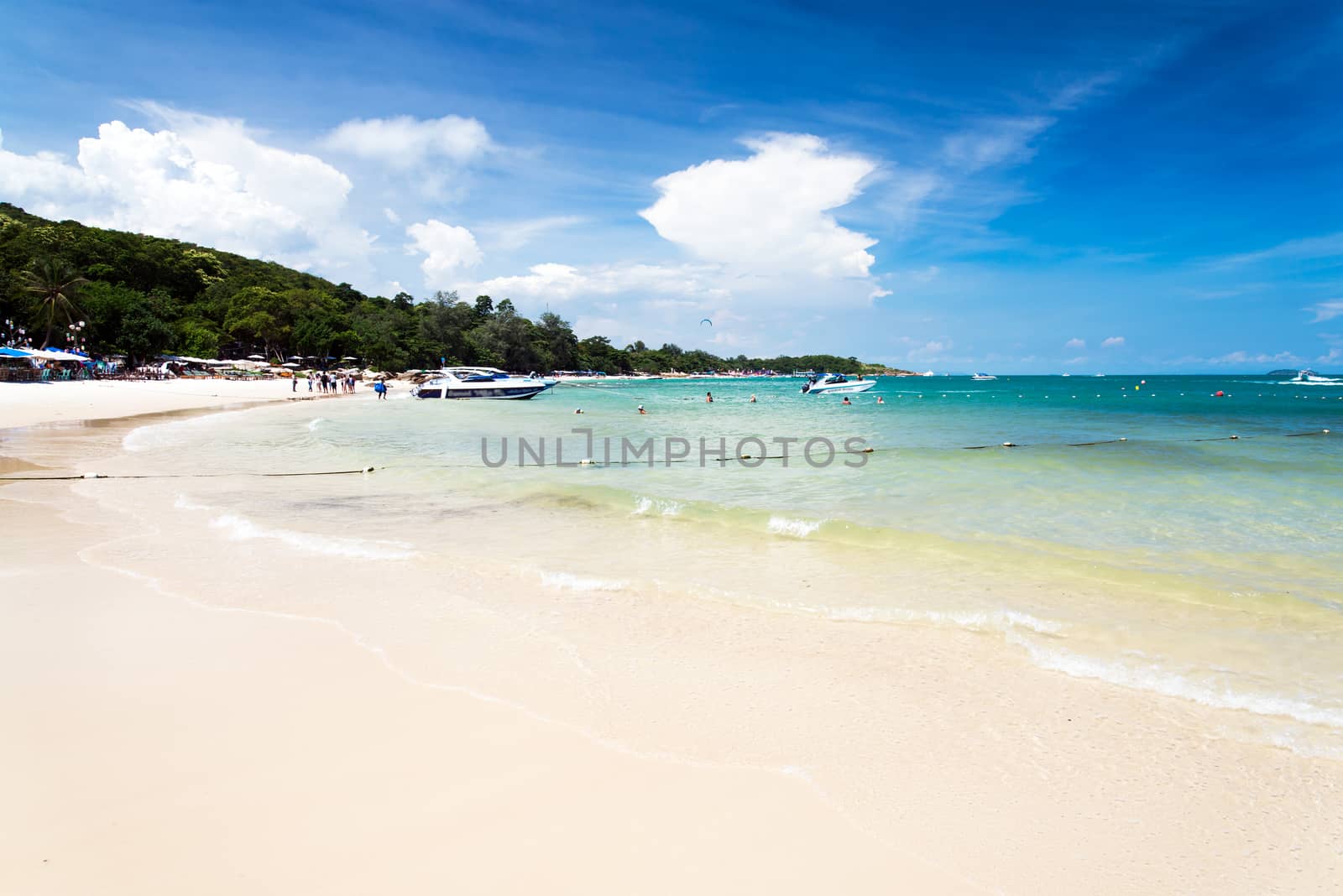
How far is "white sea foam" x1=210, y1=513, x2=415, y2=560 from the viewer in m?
7.71

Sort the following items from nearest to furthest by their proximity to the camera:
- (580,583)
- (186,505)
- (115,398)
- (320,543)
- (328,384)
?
(580,583), (320,543), (186,505), (115,398), (328,384)

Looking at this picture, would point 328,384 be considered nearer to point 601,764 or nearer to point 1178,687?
point 601,764

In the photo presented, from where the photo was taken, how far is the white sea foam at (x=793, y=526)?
9.22 metres

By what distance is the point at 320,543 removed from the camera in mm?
8164

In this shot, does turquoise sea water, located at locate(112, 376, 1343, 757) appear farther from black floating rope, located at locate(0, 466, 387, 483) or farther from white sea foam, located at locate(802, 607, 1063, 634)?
black floating rope, located at locate(0, 466, 387, 483)

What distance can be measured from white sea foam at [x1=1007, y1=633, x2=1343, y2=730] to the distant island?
75.5 m

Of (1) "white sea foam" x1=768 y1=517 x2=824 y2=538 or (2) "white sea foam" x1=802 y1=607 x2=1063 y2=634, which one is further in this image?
(1) "white sea foam" x1=768 y1=517 x2=824 y2=538

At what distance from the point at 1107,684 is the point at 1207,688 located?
0.67 m

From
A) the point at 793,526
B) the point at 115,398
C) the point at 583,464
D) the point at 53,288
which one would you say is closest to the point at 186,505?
the point at 583,464

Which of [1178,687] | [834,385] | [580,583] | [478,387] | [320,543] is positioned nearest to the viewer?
[1178,687]

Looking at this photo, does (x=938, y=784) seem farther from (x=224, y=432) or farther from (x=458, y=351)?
(x=458, y=351)

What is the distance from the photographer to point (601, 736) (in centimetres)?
369

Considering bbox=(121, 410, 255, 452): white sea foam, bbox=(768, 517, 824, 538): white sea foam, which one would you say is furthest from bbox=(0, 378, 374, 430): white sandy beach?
bbox=(768, 517, 824, 538): white sea foam

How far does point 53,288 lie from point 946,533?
2948 inches
